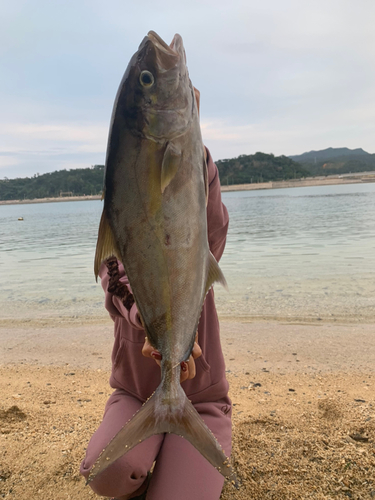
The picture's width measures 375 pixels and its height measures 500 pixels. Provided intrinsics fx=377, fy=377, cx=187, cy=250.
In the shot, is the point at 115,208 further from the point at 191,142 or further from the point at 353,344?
the point at 353,344

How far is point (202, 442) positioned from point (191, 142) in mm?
1315

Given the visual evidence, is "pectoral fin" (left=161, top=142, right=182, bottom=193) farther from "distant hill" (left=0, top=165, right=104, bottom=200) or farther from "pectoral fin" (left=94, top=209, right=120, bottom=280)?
"distant hill" (left=0, top=165, right=104, bottom=200)

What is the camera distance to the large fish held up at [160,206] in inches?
58.9

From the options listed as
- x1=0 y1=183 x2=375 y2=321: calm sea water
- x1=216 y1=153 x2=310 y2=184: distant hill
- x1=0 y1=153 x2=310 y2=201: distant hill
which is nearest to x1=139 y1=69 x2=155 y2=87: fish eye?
x1=0 y1=183 x2=375 y2=321: calm sea water

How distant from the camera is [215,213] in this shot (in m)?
2.27

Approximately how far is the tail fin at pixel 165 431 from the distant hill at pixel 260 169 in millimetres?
125548

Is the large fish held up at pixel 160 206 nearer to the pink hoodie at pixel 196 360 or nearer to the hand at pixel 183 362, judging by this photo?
the hand at pixel 183 362

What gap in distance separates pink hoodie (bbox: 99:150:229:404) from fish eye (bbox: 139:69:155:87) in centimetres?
84

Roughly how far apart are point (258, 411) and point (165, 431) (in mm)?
1720

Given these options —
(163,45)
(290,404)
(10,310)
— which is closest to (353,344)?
(290,404)

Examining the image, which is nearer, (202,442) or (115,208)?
(115,208)

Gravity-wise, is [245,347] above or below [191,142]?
below

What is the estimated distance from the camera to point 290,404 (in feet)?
10.9

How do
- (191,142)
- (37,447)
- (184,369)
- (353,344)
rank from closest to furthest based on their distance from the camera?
(191,142), (184,369), (37,447), (353,344)
